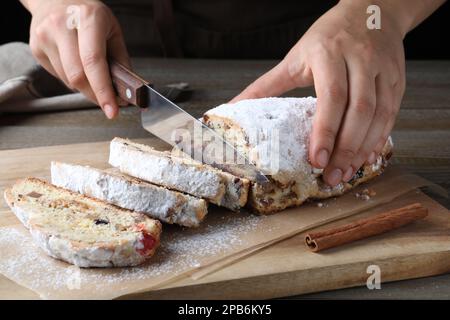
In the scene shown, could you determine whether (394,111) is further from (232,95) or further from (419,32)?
(419,32)

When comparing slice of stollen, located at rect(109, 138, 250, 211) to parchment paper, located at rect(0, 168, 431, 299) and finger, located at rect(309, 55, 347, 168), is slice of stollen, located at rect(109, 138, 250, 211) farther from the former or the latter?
finger, located at rect(309, 55, 347, 168)

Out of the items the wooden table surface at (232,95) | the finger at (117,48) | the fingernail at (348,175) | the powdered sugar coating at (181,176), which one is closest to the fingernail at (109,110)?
the finger at (117,48)

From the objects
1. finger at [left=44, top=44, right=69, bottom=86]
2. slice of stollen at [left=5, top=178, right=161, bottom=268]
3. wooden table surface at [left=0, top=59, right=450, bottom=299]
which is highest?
finger at [left=44, top=44, right=69, bottom=86]

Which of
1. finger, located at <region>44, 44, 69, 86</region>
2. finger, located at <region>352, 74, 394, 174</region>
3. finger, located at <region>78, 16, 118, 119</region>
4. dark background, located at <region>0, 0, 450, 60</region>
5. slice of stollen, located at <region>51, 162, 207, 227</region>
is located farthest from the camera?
dark background, located at <region>0, 0, 450, 60</region>

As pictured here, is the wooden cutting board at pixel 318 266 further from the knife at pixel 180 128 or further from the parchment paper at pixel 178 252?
the knife at pixel 180 128

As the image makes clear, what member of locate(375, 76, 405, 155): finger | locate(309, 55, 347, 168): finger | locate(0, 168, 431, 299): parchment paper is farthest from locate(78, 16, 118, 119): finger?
locate(375, 76, 405, 155): finger

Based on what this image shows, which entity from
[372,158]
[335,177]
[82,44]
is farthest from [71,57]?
[372,158]
